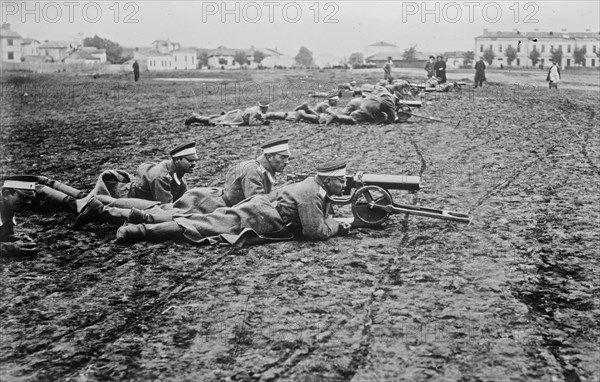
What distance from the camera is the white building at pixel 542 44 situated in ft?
261

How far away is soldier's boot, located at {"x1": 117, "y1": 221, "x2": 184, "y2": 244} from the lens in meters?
6.21

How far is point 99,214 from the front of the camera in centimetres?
680

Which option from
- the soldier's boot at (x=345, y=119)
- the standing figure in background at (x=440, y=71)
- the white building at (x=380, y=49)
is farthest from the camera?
the white building at (x=380, y=49)

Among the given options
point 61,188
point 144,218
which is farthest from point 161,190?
point 61,188

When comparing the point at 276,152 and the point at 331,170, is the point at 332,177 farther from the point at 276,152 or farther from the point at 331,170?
the point at 276,152

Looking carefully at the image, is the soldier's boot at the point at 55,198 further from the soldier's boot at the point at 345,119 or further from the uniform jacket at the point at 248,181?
the soldier's boot at the point at 345,119

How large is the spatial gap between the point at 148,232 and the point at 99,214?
0.89 m

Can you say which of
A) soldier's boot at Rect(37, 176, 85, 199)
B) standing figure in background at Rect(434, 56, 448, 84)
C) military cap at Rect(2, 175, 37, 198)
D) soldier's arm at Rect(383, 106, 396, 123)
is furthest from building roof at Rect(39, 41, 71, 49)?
military cap at Rect(2, 175, 37, 198)

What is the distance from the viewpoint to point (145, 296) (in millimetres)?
4996

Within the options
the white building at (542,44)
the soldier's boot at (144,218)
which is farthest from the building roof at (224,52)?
the soldier's boot at (144,218)

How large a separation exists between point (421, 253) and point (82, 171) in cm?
622

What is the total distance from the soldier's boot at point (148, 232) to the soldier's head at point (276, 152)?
134 centimetres

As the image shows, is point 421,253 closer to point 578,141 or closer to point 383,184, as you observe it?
point 383,184

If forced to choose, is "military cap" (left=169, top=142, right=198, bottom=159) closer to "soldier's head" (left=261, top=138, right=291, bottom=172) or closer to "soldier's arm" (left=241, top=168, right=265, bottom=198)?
"soldier's arm" (left=241, top=168, right=265, bottom=198)
